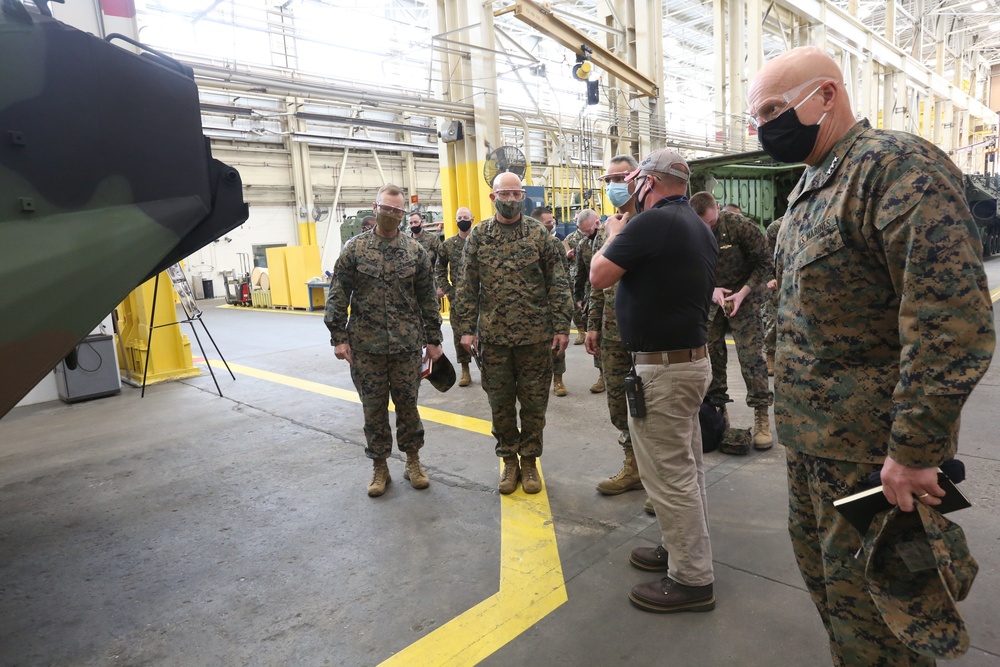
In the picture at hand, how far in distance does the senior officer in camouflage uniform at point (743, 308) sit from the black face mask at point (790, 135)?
2487mm

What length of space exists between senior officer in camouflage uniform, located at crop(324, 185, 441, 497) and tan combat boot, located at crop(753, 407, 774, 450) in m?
2.12

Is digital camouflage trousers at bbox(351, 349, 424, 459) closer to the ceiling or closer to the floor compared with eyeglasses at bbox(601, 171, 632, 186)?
closer to the floor

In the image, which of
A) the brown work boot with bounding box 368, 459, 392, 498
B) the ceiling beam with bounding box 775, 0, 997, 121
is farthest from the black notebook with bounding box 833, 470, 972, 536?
the ceiling beam with bounding box 775, 0, 997, 121

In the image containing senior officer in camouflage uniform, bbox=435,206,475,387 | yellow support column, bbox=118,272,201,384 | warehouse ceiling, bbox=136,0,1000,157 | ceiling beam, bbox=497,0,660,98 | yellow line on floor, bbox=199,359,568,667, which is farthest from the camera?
warehouse ceiling, bbox=136,0,1000,157

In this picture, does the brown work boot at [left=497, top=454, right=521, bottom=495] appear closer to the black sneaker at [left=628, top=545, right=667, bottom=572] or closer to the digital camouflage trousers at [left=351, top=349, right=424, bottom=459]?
the digital camouflage trousers at [left=351, top=349, right=424, bottom=459]

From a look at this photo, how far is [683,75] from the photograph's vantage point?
2592 cm

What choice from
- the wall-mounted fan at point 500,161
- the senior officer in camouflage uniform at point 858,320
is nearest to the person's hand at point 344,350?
the senior officer in camouflage uniform at point 858,320

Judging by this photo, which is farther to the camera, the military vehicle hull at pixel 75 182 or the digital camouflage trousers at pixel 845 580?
the military vehicle hull at pixel 75 182

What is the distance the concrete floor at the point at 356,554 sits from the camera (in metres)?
2.21

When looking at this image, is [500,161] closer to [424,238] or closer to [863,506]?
[424,238]

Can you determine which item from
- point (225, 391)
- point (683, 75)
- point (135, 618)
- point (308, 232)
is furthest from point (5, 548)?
point (683, 75)

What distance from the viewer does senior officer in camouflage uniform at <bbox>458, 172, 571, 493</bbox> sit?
345 centimetres

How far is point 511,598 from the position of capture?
2475 millimetres

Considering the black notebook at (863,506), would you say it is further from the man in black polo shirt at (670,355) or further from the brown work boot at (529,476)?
the brown work boot at (529,476)
